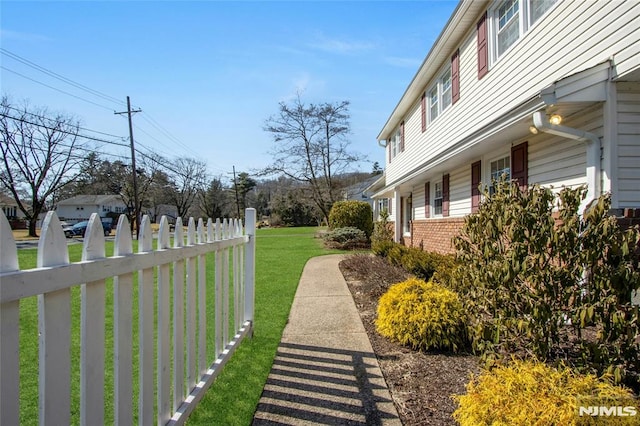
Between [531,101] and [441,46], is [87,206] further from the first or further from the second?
[531,101]

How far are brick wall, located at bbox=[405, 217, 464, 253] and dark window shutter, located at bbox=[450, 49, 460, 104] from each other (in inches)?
127

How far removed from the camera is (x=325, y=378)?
10.8ft

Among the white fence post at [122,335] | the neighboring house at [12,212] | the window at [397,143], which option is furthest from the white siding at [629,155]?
the neighboring house at [12,212]

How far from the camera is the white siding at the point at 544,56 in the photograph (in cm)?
470

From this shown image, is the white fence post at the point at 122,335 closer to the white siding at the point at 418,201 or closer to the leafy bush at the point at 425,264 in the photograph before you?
the leafy bush at the point at 425,264

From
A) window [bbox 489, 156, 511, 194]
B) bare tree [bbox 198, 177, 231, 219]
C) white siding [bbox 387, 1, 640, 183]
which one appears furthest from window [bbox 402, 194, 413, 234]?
bare tree [bbox 198, 177, 231, 219]

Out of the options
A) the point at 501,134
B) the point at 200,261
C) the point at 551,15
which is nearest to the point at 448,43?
the point at 551,15

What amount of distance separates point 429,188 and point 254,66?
6963 mm

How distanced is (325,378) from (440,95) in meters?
9.90

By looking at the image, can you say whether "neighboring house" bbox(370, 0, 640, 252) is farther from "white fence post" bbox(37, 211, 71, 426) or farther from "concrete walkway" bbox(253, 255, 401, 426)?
"white fence post" bbox(37, 211, 71, 426)

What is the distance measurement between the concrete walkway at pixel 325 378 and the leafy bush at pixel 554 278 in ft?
3.35

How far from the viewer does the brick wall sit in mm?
9281

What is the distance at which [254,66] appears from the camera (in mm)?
10016

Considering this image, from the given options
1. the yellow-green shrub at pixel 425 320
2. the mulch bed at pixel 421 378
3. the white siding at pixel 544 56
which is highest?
the white siding at pixel 544 56
